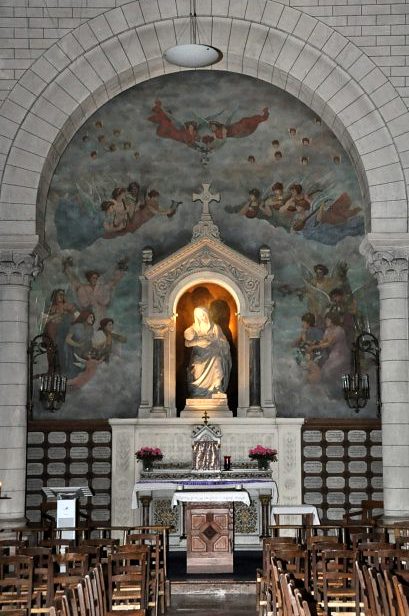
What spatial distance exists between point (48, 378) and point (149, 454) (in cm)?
216

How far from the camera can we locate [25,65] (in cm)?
1598

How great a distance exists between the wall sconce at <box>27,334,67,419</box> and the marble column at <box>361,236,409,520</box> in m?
5.55

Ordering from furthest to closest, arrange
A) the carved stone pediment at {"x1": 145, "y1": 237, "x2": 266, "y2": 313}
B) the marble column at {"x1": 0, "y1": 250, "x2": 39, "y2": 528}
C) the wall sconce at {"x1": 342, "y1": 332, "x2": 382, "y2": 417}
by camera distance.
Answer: the carved stone pediment at {"x1": 145, "y1": 237, "x2": 266, "y2": 313} → the wall sconce at {"x1": 342, "y1": 332, "x2": 382, "y2": 417} → the marble column at {"x1": 0, "y1": 250, "x2": 39, "y2": 528}

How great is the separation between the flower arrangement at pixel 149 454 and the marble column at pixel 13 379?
2417mm

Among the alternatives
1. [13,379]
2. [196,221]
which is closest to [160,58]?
[196,221]

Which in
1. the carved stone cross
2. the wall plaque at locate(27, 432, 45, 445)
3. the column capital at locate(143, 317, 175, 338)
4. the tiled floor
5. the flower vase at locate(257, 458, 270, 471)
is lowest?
the tiled floor

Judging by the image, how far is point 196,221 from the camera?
19141mm

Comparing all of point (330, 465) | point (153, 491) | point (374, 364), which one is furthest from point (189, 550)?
point (374, 364)

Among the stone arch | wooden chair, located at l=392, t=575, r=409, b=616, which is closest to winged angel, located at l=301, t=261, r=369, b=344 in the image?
the stone arch

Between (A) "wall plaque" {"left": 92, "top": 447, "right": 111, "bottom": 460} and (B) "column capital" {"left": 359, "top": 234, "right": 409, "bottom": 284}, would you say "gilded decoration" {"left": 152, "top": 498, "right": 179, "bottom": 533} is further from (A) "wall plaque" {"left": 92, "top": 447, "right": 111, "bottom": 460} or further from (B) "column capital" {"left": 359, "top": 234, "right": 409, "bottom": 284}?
(B) "column capital" {"left": 359, "top": 234, "right": 409, "bottom": 284}

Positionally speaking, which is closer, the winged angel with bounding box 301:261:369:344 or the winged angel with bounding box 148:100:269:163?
the winged angel with bounding box 301:261:369:344

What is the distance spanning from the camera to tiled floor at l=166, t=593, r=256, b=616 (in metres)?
12.2

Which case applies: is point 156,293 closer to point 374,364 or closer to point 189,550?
point 374,364

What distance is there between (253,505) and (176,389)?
2511mm
